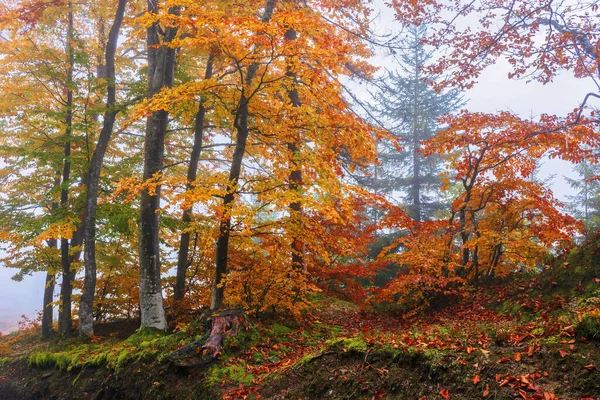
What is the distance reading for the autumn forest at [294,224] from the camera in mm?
3914

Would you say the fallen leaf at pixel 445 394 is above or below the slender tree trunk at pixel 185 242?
below

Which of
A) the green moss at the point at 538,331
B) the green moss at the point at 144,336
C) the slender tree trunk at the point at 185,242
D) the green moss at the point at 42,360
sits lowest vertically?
the green moss at the point at 42,360

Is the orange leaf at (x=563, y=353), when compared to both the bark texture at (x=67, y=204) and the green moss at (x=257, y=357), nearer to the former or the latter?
the green moss at (x=257, y=357)

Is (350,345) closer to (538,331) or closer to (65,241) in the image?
(538,331)

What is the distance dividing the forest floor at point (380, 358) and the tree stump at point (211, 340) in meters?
0.12

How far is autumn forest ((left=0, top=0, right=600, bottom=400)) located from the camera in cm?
391

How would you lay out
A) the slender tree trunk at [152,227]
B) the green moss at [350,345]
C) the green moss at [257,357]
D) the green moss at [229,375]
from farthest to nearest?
the slender tree trunk at [152,227] → the green moss at [257,357] → the green moss at [229,375] → the green moss at [350,345]

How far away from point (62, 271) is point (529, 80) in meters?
12.9

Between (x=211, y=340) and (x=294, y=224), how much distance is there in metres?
2.26

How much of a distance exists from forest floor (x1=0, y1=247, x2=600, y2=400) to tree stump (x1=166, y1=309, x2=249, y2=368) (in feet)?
0.39

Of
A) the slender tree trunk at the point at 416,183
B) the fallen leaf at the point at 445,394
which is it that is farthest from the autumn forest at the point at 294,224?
the slender tree trunk at the point at 416,183

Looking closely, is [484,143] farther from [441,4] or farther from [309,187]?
[309,187]

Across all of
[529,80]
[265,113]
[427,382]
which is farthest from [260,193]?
[529,80]

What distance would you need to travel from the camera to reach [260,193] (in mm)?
6090
